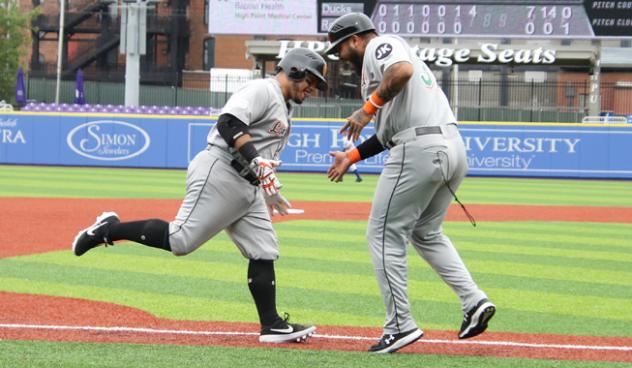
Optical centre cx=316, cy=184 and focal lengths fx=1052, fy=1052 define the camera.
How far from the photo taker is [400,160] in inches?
228

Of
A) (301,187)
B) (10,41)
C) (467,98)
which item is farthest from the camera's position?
(10,41)

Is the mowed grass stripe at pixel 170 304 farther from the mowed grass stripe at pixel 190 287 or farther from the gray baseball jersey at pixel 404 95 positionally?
the gray baseball jersey at pixel 404 95

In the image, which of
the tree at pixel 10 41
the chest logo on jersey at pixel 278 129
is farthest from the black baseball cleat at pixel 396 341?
the tree at pixel 10 41

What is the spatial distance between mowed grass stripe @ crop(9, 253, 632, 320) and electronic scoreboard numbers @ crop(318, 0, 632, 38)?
966 inches

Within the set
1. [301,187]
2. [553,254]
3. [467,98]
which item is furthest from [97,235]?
[467,98]

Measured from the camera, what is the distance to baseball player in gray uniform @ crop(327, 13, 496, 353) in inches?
227

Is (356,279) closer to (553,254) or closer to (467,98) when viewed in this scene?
(553,254)

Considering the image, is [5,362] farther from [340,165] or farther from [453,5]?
[453,5]

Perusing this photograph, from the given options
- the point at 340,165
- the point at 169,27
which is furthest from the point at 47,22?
the point at 340,165

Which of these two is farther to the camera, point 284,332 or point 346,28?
point 284,332

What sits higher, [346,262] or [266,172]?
[266,172]

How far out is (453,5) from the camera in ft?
112

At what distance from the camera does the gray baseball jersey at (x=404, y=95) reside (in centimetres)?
574

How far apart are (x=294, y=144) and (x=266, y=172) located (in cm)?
2322
